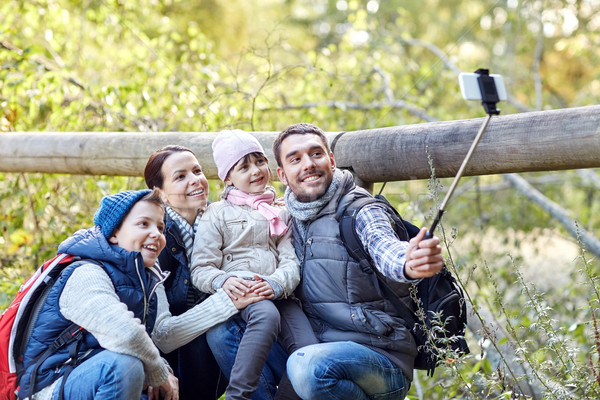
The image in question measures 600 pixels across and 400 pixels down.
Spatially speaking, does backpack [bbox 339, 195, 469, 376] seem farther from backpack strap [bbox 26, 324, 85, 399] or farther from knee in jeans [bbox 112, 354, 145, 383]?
backpack strap [bbox 26, 324, 85, 399]

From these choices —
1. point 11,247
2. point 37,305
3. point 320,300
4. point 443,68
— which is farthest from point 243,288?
point 443,68

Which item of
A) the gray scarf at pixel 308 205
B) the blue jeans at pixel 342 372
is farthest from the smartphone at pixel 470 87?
the blue jeans at pixel 342 372

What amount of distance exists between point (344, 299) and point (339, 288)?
0.15 feet

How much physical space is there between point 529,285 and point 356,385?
0.72 meters

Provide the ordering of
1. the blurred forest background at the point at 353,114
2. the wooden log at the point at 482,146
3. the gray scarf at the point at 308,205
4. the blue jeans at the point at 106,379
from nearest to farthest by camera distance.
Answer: the blue jeans at the point at 106,379, the wooden log at the point at 482,146, the gray scarf at the point at 308,205, the blurred forest background at the point at 353,114

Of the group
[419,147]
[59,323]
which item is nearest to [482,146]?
[419,147]

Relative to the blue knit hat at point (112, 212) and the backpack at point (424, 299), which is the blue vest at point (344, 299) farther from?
the blue knit hat at point (112, 212)

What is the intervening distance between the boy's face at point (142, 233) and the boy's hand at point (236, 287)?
0.29m

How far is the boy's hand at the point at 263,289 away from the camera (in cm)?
257

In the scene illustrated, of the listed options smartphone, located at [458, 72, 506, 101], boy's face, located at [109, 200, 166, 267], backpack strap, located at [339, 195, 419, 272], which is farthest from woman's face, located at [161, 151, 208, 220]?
smartphone, located at [458, 72, 506, 101]

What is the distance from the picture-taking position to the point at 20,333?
7.65 ft

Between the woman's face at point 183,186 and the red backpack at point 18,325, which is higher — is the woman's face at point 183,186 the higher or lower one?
the higher one

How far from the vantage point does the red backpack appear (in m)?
2.31

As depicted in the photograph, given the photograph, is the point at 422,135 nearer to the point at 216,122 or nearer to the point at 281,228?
the point at 281,228
